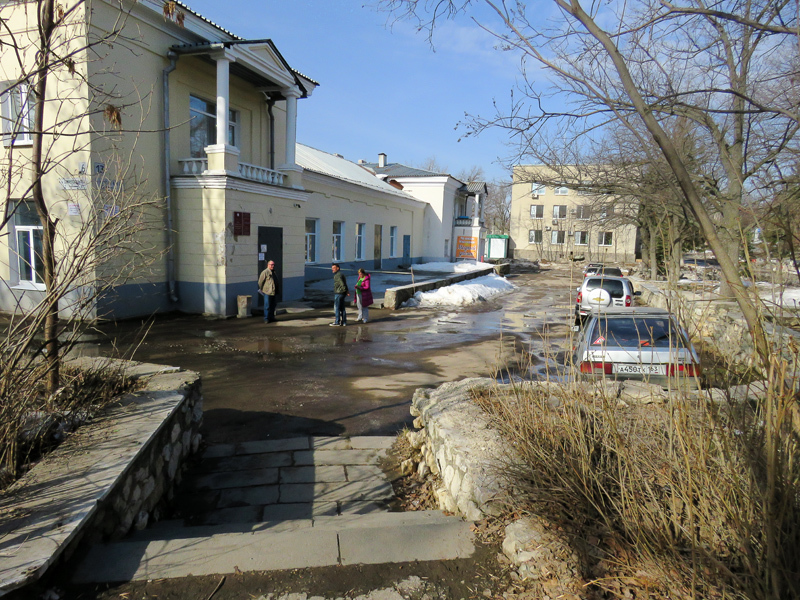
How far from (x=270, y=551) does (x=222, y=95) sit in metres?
13.8

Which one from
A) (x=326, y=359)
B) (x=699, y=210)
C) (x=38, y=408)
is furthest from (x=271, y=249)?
(x=699, y=210)

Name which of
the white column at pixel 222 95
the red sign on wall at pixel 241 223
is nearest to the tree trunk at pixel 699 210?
the red sign on wall at pixel 241 223

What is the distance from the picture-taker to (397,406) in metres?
7.52

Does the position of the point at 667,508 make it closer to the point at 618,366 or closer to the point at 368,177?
the point at 618,366

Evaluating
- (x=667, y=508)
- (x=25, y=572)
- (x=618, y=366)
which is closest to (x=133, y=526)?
(x=25, y=572)

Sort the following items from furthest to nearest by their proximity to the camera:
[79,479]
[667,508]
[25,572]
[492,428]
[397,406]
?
[397,406] → [492,428] → [79,479] → [667,508] → [25,572]

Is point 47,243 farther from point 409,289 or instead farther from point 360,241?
point 360,241

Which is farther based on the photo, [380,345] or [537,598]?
[380,345]

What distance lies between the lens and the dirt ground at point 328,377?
A: 104 inches

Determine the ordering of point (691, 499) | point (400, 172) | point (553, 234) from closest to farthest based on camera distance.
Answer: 1. point (691, 499)
2. point (400, 172)
3. point (553, 234)

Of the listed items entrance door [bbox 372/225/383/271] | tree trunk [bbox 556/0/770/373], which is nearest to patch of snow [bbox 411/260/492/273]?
entrance door [bbox 372/225/383/271]

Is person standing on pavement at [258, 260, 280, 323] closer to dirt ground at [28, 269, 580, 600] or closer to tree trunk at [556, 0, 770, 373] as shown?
dirt ground at [28, 269, 580, 600]

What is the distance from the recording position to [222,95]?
560 inches

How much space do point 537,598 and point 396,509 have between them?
207 centimetres
